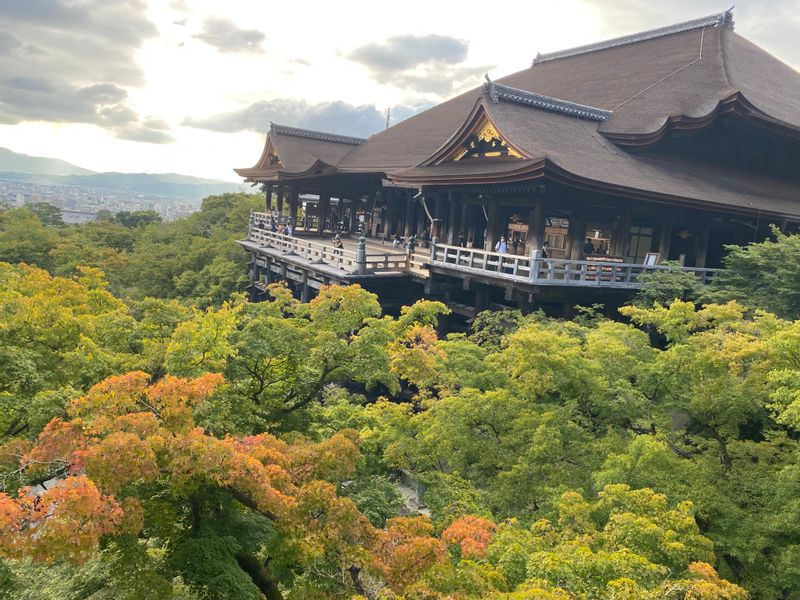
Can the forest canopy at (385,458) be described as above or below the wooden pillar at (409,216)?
below

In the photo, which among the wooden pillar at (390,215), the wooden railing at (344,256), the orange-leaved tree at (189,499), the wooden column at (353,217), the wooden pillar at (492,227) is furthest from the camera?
the wooden column at (353,217)

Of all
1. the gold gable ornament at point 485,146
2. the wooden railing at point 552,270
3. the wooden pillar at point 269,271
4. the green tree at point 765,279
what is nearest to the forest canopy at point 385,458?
the green tree at point 765,279

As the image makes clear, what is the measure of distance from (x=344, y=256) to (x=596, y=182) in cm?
896

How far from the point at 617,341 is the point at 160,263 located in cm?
3344

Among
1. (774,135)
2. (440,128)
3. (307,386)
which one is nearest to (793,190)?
(774,135)

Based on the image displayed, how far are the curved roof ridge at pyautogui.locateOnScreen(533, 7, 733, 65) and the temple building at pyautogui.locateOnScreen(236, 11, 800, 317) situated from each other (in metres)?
0.10

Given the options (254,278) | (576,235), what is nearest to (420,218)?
(254,278)

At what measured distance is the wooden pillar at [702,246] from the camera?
19366 mm

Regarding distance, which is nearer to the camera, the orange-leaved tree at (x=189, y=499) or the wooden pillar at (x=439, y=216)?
the orange-leaved tree at (x=189, y=499)

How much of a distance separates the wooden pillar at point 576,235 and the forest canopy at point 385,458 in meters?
5.29

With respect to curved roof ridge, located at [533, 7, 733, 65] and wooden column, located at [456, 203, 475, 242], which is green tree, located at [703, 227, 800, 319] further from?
curved roof ridge, located at [533, 7, 733, 65]

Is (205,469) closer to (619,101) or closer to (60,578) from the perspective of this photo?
(60,578)

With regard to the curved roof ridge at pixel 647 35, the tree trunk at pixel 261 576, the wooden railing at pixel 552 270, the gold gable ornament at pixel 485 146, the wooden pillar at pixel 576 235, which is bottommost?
the tree trunk at pixel 261 576

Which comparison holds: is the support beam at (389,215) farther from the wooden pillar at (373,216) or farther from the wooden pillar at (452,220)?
the wooden pillar at (452,220)
